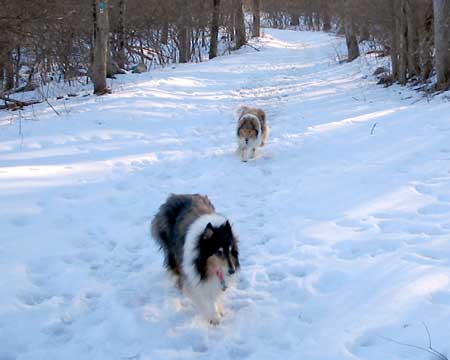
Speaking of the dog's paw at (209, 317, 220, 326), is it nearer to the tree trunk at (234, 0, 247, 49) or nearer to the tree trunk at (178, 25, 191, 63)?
the tree trunk at (178, 25, 191, 63)

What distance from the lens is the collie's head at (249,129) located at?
869 cm

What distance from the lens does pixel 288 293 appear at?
4.45 meters

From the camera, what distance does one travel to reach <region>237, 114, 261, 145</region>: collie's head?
8688mm

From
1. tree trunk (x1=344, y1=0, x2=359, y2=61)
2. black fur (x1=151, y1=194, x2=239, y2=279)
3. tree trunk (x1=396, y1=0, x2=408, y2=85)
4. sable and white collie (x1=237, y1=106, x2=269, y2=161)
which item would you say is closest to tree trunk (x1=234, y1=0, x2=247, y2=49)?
tree trunk (x1=344, y1=0, x2=359, y2=61)

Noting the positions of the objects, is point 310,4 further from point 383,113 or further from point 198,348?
point 198,348

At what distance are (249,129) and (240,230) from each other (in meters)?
3.20

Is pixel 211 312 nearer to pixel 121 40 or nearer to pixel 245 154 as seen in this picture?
pixel 245 154

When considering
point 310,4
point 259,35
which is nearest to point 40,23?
point 259,35

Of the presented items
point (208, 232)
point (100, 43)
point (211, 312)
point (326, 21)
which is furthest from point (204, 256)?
point (326, 21)

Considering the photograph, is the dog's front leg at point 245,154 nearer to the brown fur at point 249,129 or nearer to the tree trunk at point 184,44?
the brown fur at point 249,129

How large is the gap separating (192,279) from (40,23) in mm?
10453

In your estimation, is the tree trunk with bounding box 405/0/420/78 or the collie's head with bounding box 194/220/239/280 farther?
the tree trunk with bounding box 405/0/420/78

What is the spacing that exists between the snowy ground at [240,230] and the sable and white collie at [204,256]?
28 centimetres

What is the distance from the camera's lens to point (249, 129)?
8.69m
